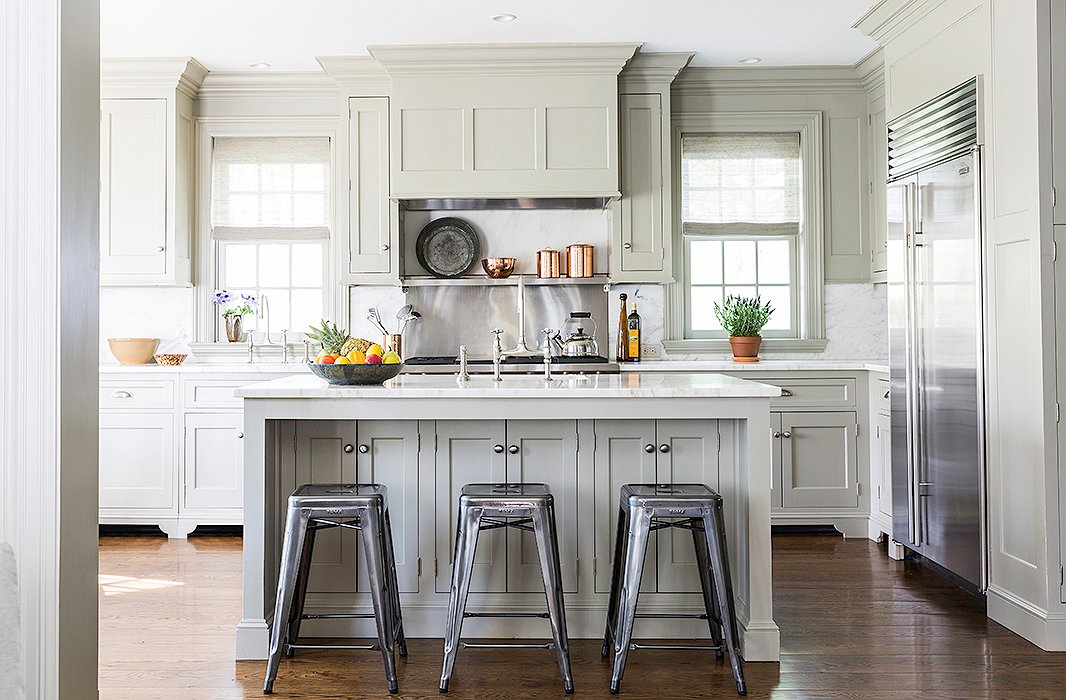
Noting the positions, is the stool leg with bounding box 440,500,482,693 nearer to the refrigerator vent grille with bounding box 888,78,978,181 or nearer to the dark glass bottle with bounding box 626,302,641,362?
the refrigerator vent grille with bounding box 888,78,978,181

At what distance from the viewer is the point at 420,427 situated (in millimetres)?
3328

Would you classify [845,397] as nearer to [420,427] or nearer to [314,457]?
[420,427]

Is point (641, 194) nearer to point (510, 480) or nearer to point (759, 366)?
point (759, 366)

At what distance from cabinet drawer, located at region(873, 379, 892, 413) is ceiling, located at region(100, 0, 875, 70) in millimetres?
1934

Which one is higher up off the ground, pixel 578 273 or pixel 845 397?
pixel 578 273

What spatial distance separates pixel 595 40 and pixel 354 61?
143cm

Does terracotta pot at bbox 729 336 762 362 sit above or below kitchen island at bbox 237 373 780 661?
above

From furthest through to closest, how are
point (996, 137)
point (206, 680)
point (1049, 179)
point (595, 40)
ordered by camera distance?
point (595, 40)
point (996, 137)
point (1049, 179)
point (206, 680)

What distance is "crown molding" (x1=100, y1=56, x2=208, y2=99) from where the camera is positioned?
5266 mm

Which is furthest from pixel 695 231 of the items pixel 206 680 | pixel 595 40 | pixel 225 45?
pixel 206 680

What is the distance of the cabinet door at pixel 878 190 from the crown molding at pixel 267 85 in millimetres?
3343

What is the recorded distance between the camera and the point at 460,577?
2.88 metres

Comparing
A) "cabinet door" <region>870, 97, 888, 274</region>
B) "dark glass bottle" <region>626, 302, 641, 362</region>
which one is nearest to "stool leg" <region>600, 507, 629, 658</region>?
"dark glass bottle" <region>626, 302, 641, 362</region>

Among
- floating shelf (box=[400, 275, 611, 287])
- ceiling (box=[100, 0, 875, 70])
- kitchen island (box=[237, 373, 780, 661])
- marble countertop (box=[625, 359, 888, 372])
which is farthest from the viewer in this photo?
floating shelf (box=[400, 275, 611, 287])
